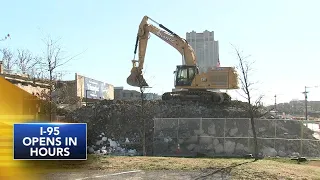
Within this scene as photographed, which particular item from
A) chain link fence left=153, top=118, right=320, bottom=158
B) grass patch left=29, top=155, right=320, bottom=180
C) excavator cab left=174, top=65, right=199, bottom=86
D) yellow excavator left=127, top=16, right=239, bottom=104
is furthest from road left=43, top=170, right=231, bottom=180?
excavator cab left=174, top=65, right=199, bottom=86

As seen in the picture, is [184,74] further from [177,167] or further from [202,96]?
[177,167]

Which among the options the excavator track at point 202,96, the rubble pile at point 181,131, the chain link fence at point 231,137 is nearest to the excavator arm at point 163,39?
the excavator track at point 202,96

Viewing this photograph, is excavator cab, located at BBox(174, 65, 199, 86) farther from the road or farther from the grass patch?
the road

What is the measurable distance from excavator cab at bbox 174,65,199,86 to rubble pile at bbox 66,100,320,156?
1.69m

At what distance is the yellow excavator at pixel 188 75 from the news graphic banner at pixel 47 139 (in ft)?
64.6

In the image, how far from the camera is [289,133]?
24422 mm

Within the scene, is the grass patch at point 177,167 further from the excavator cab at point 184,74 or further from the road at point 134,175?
the excavator cab at point 184,74

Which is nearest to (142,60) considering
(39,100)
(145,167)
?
(39,100)

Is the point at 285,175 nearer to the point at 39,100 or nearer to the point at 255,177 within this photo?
the point at 255,177

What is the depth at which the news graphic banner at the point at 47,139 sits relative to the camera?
360 inches

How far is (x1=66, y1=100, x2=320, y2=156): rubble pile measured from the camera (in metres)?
22.5

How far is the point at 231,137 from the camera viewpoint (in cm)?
2253

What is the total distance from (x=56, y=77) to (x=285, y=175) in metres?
10.0

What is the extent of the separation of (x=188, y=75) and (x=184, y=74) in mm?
333
